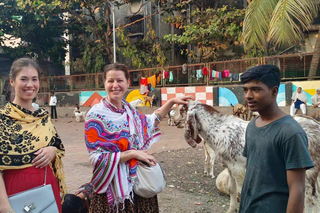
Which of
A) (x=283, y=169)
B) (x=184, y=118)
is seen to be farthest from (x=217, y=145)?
(x=283, y=169)

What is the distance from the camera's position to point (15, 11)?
824 inches

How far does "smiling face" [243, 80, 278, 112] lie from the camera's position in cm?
181

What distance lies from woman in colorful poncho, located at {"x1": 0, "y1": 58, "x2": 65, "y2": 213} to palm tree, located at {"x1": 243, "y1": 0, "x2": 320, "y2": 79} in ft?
24.4

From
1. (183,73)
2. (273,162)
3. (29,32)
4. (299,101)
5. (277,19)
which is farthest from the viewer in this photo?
(29,32)

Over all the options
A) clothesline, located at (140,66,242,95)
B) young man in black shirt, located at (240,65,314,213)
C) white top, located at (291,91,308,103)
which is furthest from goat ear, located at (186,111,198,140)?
clothesline, located at (140,66,242,95)

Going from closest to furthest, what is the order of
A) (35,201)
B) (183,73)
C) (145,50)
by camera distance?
(35,201)
(183,73)
(145,50)

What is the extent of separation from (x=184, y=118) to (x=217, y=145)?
0.56m

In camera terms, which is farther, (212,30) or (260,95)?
(212,30)

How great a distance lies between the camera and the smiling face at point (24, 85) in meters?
2.24

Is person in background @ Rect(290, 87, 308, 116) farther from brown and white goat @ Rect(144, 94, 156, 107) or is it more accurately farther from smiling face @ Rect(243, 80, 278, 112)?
smiling face @ Rect(243, 80, 278, 112)

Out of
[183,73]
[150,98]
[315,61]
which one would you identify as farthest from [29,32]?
[315,61]

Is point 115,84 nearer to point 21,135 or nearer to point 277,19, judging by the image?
point 21,135

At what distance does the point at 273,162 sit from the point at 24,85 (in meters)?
1.86

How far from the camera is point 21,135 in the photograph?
2.15m
